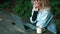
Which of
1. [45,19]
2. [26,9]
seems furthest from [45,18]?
[26,9]

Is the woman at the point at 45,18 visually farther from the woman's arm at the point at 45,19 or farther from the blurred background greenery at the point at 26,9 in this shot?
the blurred background greenery at the point at 26,9

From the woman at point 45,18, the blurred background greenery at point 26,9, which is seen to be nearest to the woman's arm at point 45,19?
the woman at point 45,18

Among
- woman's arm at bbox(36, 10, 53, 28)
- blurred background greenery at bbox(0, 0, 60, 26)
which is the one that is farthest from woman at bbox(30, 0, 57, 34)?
blurred background greenery at bbox(0, 0, 60, 26)

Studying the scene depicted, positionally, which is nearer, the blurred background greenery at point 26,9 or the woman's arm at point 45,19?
the woman's arm at point 45,19

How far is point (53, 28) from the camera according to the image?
10.9 ft

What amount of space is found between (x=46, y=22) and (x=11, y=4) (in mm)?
5940

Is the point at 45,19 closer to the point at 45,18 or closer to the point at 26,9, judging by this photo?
the point at 45,18

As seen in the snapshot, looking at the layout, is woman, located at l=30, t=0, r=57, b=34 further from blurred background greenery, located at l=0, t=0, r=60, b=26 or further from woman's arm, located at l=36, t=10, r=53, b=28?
blurred background greenery, located at l=0, t=0, r=60, b=26

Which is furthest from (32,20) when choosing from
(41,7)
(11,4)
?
(11,4)

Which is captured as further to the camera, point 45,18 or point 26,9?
point 26,9

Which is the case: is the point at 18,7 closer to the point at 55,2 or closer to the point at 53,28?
the point at 55,2

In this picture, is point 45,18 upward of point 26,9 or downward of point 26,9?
upward

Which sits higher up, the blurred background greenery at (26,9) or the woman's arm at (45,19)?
the woman's arm at (45,19)

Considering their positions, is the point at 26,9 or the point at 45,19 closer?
the point at 45,19
